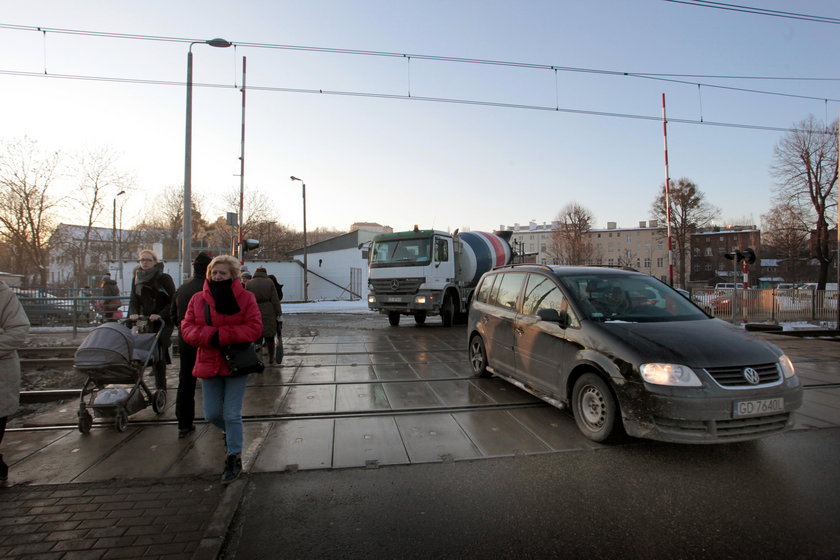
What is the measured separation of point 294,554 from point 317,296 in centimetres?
3579

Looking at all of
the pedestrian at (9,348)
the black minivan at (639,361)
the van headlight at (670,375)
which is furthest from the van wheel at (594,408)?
the pedestrian at (9,348)

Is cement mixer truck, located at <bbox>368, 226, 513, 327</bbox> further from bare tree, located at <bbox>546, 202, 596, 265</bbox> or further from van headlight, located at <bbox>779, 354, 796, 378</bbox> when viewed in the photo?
bare tree, located at <bbox>546, 202, 596, 265</bbox>

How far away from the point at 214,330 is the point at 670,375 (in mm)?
3732

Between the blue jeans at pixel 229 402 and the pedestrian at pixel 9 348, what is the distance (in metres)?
1.50

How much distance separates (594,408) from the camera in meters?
4.52

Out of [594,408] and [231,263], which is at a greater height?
[231,263]

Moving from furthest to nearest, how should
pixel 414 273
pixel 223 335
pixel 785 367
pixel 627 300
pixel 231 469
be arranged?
pixel 414 273, pixel 627 300, pixel 785 367, pixel 231 469, pixel 223 335

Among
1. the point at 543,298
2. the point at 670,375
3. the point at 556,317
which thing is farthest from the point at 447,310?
the point at 670,375

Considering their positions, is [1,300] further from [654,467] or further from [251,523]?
[654,467]

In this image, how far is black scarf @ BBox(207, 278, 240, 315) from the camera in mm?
3672

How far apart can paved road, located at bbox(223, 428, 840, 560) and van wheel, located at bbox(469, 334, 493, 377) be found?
2850 millimetres

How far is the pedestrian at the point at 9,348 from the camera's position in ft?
12.0

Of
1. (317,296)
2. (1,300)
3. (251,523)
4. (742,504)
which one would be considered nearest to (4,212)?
(317,296)

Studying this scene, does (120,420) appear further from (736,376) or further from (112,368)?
(736,376)
